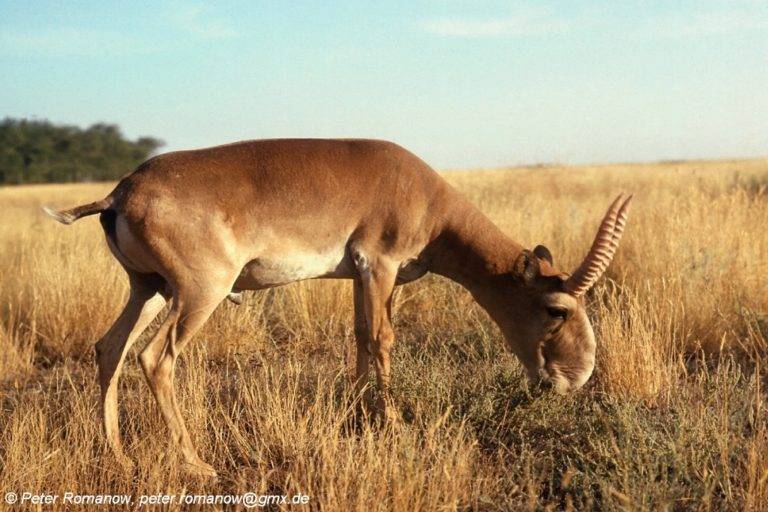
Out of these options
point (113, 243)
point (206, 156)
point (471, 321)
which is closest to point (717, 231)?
point (471, 321)

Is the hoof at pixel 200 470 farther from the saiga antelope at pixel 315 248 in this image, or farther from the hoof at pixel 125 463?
the hoof at pixel 125 463

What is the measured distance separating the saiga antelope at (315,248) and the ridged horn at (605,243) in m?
0.01

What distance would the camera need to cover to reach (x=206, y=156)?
5.68 m

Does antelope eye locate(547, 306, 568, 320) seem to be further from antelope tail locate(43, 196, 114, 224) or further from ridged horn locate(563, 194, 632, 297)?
antelope tail locate(43, 196, 114, 224)

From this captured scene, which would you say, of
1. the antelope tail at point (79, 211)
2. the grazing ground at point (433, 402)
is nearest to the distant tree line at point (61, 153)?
the grazing ground at point (433, 402)

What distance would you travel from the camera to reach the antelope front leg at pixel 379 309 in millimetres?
5875

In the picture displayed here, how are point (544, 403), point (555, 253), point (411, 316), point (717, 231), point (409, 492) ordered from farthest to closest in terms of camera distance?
point (555, 253)
point (717, 231)
point (411, 316)
point (544, 403)
point (409, 492)

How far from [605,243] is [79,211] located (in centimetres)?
379

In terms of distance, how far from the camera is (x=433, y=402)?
5691 mm

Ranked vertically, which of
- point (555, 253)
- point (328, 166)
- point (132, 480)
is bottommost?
point (132, 480)

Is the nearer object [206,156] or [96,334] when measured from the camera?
[206,156]

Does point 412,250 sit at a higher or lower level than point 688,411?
higher

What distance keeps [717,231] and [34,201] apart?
106 feet

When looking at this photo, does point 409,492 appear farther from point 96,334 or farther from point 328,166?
point 96,334
